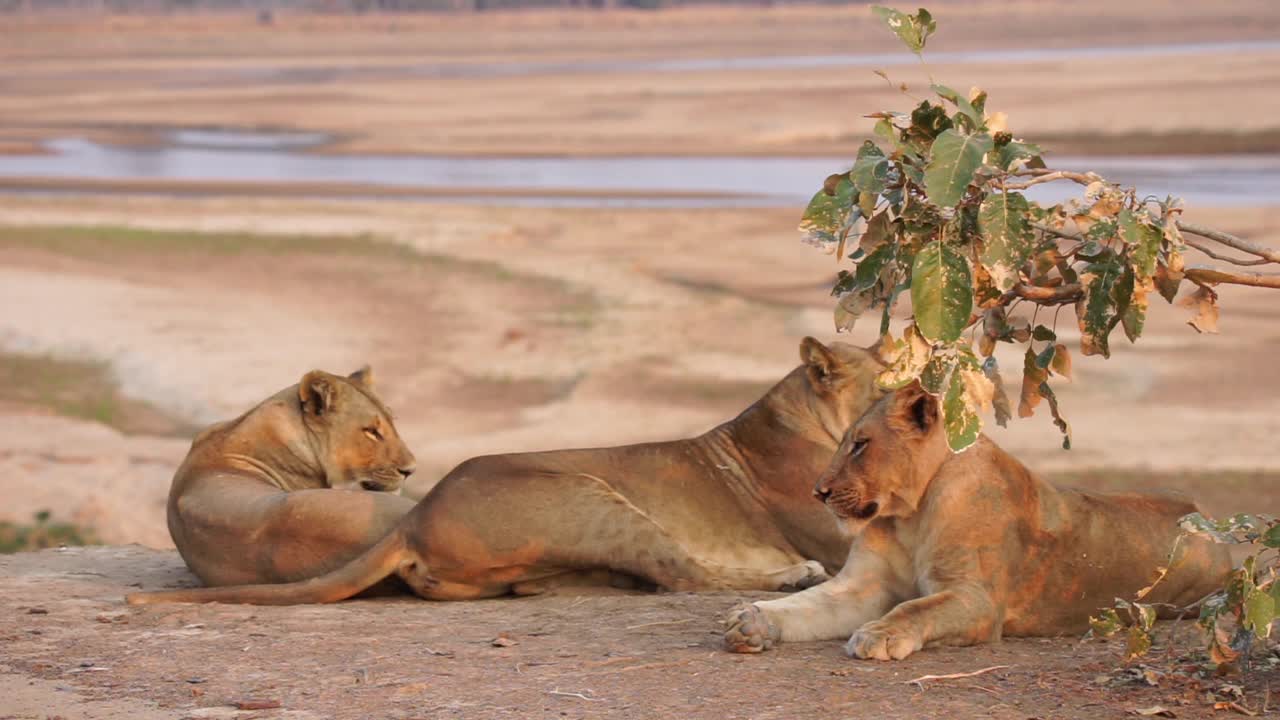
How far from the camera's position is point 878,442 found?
568 centimetres

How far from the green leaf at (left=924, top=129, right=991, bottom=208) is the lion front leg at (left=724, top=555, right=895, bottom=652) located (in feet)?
4.89

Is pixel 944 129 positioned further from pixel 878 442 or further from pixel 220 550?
pixel 220 550

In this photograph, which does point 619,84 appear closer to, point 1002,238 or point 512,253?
point 512,253

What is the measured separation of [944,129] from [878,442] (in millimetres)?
1169

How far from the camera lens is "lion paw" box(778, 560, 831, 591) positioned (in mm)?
6703

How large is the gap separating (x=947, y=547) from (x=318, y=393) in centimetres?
295

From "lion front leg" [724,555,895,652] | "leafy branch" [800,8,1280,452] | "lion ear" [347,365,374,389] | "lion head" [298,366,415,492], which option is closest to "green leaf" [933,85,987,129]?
"leafy branch" [800,8,1280,452]

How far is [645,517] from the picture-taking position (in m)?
6.73

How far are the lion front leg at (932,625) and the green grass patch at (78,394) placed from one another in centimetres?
883

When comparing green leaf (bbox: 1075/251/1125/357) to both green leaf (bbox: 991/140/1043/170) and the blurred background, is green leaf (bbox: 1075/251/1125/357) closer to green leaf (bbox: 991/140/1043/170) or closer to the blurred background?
green leaf (bbox: 991/140/1043/170)

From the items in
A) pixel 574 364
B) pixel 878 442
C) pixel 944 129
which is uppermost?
pixel 944 129

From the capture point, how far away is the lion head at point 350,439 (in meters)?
7.61

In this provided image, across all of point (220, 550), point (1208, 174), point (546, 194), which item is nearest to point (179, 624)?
point (220, 550)

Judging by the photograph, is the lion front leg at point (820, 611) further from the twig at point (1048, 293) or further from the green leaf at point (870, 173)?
the green leaf at point (870, 173)
